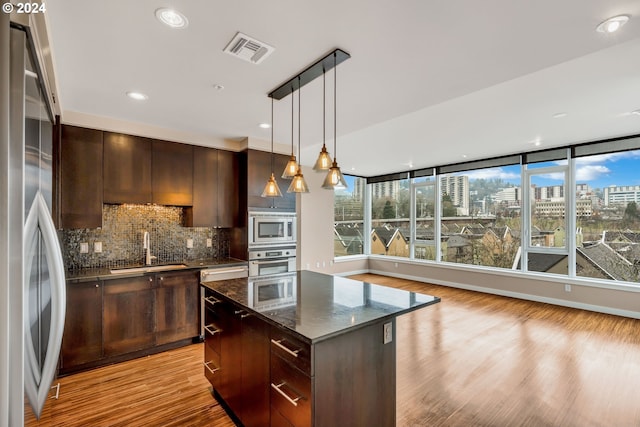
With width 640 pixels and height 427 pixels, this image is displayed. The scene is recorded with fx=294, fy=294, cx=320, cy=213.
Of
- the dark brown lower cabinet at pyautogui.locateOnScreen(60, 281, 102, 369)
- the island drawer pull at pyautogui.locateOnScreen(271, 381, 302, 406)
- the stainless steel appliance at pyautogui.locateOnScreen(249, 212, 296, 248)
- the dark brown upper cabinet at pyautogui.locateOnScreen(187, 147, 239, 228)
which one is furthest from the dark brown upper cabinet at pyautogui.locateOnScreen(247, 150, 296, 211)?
the island drawer pull at pyautogui.locateOnScreen(271, 381, 302, 406)

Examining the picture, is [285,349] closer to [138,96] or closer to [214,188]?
[138,96]

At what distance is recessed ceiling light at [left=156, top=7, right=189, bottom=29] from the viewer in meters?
1.63

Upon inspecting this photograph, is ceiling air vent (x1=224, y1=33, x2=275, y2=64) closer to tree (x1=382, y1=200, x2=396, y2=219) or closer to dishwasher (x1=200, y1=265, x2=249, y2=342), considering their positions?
dishwasher (x1=200, y1=265, x2=249, y2=342)

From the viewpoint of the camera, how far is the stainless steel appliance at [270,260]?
4043 mm

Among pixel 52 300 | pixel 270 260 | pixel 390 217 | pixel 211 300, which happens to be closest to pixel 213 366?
pixel 211 300

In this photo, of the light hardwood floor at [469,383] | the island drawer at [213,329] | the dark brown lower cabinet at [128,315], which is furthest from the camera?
the dark brown lower cabinet at [128,315]

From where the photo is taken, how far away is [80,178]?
10.4ft

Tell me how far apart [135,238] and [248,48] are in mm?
2894

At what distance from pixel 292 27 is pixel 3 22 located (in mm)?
1279

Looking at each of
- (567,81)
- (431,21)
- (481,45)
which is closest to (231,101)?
(431,21)

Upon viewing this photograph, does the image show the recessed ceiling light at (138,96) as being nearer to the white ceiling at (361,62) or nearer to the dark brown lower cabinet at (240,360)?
the white ceiling at (361,62)

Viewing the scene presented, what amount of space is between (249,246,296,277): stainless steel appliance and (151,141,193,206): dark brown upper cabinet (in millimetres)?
1127

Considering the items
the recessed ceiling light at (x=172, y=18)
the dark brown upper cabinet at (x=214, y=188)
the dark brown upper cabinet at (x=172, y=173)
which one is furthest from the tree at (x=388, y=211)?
the recessed ceiling light at (x=172, y=18)

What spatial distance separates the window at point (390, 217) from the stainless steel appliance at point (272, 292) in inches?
214
